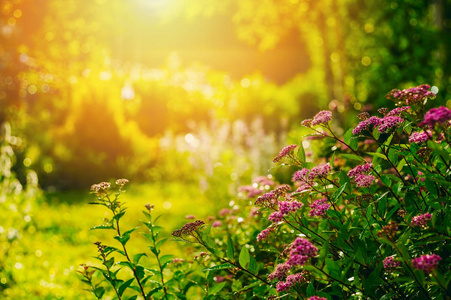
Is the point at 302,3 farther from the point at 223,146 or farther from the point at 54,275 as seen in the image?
the point at 54,275

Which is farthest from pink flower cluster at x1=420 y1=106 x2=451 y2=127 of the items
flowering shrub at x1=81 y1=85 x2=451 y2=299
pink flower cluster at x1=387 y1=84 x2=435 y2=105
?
pink flower cluster at x1=387 y1=84 x2=435 y2=105

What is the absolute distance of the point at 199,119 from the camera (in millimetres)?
16391

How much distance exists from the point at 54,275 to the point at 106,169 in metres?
5.84

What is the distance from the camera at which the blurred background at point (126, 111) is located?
6.53 metres

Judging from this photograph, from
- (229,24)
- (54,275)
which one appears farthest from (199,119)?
(229,24)

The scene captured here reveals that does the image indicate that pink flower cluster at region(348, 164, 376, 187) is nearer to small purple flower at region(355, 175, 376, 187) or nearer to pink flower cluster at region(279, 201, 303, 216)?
small purple flower at region(355, 175, 376, 187)

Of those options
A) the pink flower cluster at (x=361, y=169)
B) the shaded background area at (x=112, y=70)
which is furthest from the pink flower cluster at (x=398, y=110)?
the shaded background area at (x=112, y=70)

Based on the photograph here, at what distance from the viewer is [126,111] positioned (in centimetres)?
1388

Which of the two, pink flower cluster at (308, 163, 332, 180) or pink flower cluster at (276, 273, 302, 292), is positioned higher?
pink flower cluster at (308, 163, 332, 180)

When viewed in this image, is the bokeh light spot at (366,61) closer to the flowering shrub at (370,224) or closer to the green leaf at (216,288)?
the flowering shrub at (370,224)

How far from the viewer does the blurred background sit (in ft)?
21.4

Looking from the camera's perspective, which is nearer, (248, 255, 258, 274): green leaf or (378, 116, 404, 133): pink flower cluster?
(378, 116, 404, 133): pink flower cluster

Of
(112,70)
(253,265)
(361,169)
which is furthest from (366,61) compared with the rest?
(253,265)

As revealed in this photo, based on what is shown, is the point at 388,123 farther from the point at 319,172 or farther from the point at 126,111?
the point at 126,111
